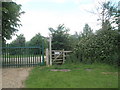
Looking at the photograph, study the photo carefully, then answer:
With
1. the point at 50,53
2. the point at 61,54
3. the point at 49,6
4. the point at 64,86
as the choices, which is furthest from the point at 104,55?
the point at 64,86

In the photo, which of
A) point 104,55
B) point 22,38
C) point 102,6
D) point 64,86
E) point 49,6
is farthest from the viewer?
point 22,38

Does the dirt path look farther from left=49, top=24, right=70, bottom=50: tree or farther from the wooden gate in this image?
left=49, top=24, right=70, bottom=50: tree

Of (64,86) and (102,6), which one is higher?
(102,6)

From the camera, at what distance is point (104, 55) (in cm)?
961

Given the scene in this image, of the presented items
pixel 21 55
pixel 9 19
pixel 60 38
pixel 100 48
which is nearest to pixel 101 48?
pixel 100 48

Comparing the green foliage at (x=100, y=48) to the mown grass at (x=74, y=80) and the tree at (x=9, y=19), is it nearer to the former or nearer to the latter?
the mown grass at (x=74, y=80)

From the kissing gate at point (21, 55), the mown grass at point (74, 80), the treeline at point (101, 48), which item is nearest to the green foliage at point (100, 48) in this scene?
the treeline at point (101, 48)

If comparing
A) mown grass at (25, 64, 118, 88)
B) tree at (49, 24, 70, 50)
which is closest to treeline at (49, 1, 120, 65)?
mown grass at (25, 64, 118, 88)

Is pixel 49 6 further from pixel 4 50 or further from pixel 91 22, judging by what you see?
pixel 91 22

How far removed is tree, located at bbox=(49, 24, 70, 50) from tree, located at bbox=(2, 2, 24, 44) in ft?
17.2

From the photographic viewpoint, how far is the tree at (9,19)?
31.9ft

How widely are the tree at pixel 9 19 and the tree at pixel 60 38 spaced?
5231 mm

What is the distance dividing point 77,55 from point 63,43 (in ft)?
19.5

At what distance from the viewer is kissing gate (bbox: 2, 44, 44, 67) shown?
29.4ft
